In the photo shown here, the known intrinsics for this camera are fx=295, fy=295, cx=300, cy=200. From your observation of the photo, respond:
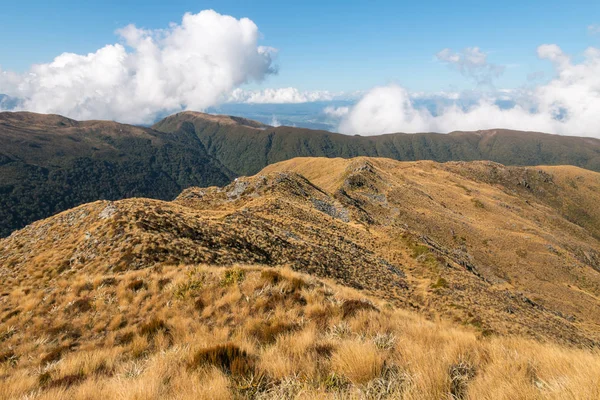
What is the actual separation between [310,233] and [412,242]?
1884 cm

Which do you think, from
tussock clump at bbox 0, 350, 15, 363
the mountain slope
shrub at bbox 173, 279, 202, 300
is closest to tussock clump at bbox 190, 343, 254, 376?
shrub at bbox 173, 279, 202, 300

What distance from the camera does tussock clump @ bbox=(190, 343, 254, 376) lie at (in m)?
5.06

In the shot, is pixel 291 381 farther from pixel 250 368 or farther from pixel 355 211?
pixel 355 211

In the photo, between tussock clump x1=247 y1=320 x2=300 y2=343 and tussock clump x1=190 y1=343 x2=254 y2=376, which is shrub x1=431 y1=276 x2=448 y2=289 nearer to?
tussock clump x1=247 y1=320 x2=300 y2=343

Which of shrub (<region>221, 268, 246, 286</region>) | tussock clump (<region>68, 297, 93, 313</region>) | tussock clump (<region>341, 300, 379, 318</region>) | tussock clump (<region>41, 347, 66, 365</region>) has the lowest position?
tussock clump (<region>68, 297, 93, 313</region>)

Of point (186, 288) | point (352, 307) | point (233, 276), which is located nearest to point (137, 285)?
point (186, 288)

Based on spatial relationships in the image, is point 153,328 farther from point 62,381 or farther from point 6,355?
point 6,355

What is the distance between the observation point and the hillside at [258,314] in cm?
440

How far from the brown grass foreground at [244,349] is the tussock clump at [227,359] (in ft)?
0.08

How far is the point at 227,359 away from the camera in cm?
546

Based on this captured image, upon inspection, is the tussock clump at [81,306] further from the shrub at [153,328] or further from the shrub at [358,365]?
the shrub at [358,365]

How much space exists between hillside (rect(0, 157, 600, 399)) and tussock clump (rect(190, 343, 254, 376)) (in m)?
0.03

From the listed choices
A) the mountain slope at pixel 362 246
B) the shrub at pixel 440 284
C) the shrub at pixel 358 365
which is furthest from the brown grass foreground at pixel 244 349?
the shrub at pixel 440 284

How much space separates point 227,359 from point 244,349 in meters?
0.58
